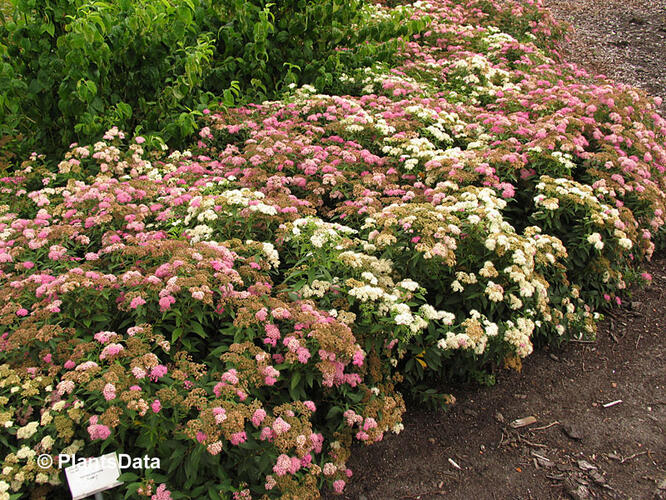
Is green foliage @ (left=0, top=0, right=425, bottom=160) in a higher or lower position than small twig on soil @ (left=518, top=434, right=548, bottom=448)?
higher

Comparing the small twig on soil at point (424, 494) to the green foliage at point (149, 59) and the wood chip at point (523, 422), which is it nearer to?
the wood chip at point (523, 422)

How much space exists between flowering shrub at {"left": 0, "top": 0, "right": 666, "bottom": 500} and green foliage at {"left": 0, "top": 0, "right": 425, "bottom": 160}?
0.34m

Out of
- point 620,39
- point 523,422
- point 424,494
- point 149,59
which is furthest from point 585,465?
point 620,39

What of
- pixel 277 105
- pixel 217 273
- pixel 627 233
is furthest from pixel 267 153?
pixel 627 233

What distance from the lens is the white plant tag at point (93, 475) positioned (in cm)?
220

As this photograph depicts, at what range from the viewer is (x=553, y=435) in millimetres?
3307

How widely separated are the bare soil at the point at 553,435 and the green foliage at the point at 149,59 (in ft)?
11.4

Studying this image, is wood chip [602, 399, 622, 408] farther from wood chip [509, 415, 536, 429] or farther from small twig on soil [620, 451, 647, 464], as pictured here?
wood chip [509, 415, 536, 429]

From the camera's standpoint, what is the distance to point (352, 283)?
10.2ft

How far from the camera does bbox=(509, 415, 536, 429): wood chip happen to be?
3.37 metres

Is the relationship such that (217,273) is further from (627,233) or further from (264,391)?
(627,233)

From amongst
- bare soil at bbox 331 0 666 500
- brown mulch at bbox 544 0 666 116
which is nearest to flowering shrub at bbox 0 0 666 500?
bare soil at bbox 331 0 666 500

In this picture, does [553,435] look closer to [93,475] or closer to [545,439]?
[545,439]

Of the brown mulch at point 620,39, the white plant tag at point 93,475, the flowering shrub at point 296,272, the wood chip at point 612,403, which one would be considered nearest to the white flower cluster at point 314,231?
the flowering shrub at point 296,272
